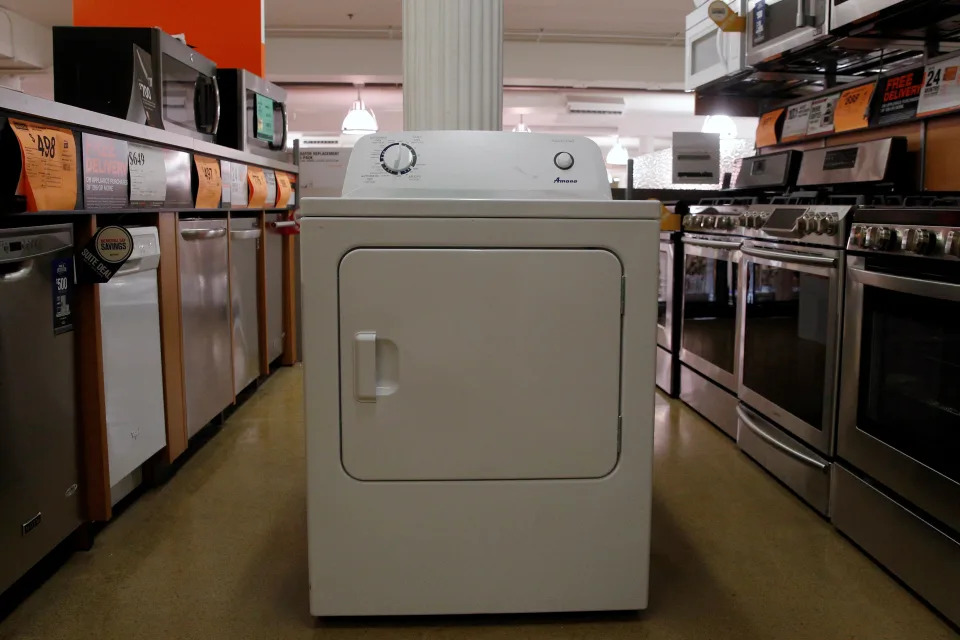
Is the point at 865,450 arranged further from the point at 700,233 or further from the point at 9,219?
Result: the point at 9,219

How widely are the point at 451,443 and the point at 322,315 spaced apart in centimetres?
38

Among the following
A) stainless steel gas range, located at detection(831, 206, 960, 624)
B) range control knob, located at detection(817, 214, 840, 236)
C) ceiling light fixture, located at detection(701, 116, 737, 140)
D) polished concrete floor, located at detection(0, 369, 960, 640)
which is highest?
ceiling light fixture, located at detection(701, 116, 737, 140)

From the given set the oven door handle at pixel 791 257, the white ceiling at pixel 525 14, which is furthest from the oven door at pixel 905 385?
the white ceiling at pixel 525 14

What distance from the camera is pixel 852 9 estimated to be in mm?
2465

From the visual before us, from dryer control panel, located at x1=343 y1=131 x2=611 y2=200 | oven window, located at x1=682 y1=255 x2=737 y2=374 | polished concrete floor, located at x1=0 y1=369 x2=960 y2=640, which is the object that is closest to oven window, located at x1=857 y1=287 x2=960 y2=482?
polished concrete floor, located at x1=0 y1=369 x2=960 y2=640

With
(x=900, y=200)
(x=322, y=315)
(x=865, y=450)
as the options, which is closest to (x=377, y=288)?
(x=322, y=315)

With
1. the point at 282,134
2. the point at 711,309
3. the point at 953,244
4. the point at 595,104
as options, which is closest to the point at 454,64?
the point at 953,244

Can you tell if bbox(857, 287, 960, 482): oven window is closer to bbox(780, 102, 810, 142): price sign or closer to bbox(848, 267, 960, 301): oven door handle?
bbox(848, 267, 960, 301): oven door handle

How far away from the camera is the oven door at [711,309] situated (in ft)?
10.1

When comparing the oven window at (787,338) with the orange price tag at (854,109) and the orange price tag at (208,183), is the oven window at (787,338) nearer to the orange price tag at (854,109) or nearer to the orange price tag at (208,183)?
the orange price tag at (854,109)

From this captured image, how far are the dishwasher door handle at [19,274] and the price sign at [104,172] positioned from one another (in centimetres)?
27

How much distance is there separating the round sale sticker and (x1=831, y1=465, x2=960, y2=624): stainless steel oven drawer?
2.05 metres

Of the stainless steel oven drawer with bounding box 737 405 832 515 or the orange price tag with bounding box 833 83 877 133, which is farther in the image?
the orange price tag with bounding box 833 83 877 133

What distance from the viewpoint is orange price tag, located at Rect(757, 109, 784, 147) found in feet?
11.7
